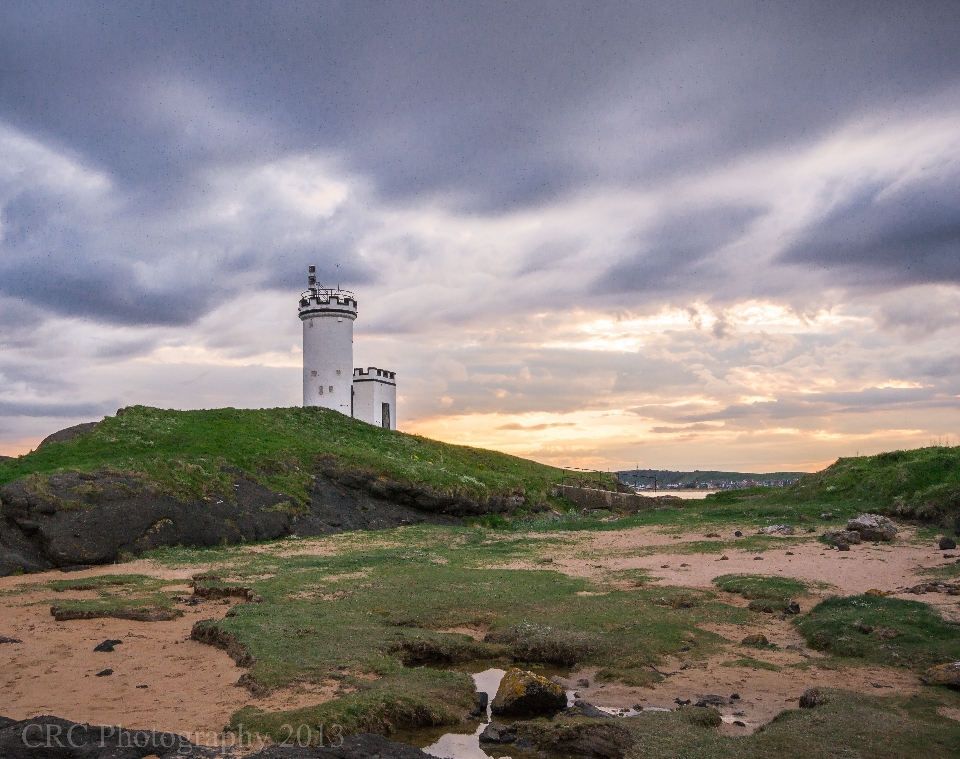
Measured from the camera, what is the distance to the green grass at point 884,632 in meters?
11.7

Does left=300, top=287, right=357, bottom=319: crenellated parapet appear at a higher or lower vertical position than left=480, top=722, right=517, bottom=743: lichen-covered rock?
higher

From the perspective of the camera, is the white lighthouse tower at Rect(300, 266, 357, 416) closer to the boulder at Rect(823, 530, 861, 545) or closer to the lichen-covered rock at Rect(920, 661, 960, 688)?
the boulder at Rect(823, 530, 861, 545)

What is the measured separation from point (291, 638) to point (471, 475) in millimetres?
36780

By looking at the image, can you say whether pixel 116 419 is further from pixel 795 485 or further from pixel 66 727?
pixel 795 485

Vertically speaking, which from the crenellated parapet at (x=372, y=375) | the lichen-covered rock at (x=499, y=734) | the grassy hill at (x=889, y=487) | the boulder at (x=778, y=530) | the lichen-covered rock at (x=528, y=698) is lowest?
the lichen-covered rock at (x=499, y=734)

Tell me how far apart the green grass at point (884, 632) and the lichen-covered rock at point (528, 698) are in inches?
216

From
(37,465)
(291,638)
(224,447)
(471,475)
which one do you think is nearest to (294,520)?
(224,447)

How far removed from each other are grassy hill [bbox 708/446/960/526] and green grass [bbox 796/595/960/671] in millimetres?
18730

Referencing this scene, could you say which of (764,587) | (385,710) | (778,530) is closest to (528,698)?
(385,710)

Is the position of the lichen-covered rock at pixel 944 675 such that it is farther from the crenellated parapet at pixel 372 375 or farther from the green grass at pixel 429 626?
the crenellated parapet at pixel 372 375

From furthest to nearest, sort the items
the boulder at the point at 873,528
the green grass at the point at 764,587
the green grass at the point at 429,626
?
the boulder at the point at 873,528 → the green grass at the point at 764,587 → the green grass at the point at 429,626

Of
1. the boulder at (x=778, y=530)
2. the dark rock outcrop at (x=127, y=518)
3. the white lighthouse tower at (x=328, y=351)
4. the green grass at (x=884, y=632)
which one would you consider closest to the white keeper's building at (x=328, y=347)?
the white lighthouse tower at (x=328, y=351)

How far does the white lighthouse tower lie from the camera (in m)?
60.7

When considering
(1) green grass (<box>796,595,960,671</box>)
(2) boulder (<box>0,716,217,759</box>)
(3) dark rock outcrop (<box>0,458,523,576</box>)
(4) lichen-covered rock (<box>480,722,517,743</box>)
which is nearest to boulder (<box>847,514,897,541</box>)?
(1) green grass (<box>796,595,960,671</box>)
